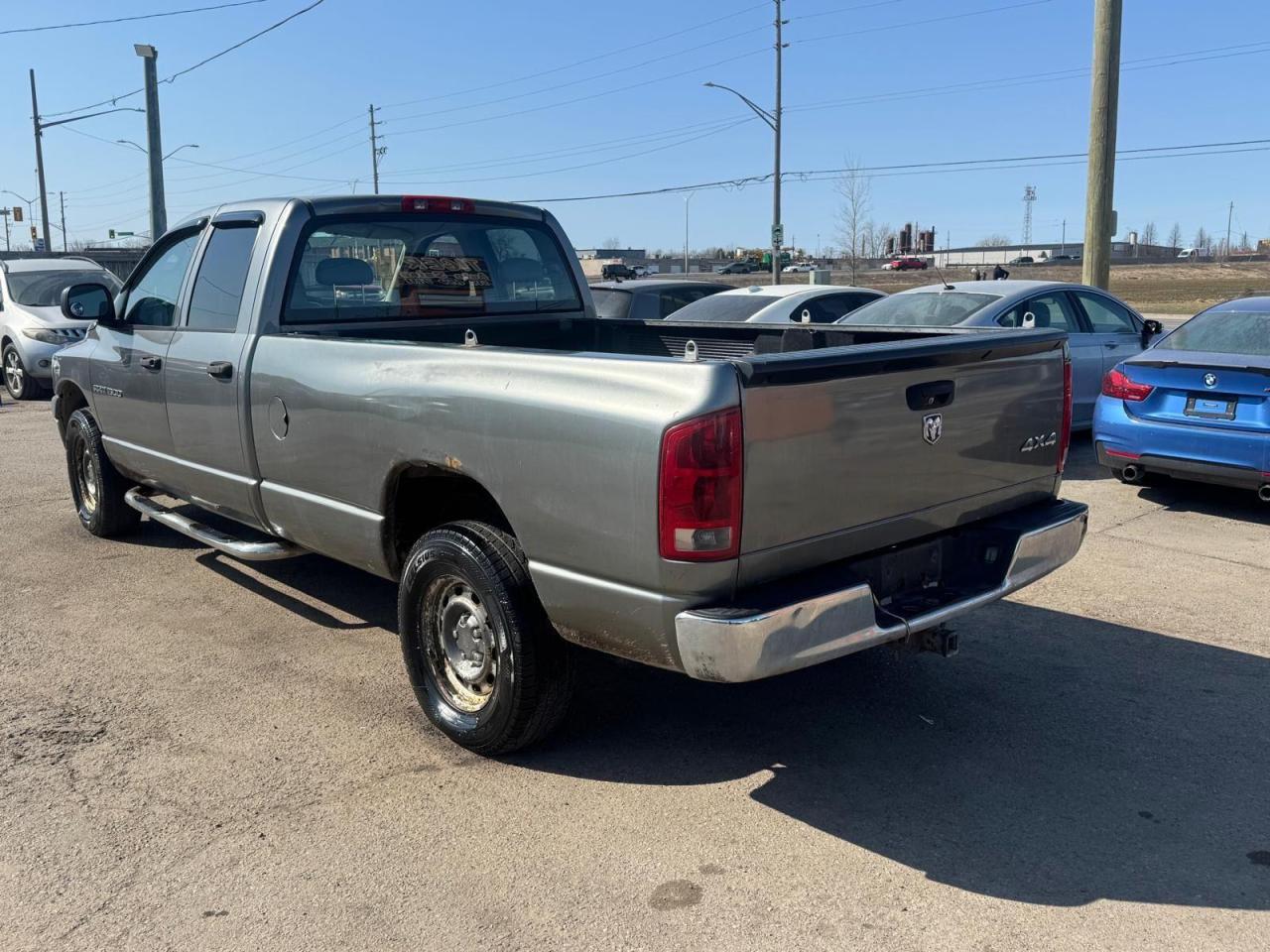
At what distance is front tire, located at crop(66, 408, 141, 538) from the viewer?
703 centimetres

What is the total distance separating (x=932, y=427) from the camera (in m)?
3.84

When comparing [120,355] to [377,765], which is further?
[120,355]

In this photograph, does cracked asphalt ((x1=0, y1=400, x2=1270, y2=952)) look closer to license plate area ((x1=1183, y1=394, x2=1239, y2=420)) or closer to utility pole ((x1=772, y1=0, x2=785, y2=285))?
license plate area ((x1=1183, y1=394, x2=1239, y2=420))

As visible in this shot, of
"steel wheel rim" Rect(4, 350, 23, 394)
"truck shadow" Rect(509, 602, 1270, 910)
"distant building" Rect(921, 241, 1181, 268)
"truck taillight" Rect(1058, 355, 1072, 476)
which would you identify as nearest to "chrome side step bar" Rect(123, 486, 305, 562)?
"truck shadow" Rect(509, 602, 1270, 910)

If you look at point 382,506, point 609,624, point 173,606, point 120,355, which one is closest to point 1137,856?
point 609,624

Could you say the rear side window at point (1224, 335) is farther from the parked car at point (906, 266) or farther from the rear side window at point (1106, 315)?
the parked car at point (906, 266)

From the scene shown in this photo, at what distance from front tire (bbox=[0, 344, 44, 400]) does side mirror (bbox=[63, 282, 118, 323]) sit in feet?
35.1

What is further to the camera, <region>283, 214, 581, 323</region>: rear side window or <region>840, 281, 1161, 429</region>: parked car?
<region>840, 281, 1161, 429</region>: parked car

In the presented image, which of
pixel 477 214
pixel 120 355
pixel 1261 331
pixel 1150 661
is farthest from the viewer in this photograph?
pixel 1261 331

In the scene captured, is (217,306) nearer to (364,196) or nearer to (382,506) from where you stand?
(364,196)

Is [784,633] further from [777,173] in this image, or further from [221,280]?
[777,173]

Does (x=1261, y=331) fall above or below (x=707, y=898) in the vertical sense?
above

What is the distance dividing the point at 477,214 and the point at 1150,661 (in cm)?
388

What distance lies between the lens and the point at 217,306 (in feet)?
18.1
